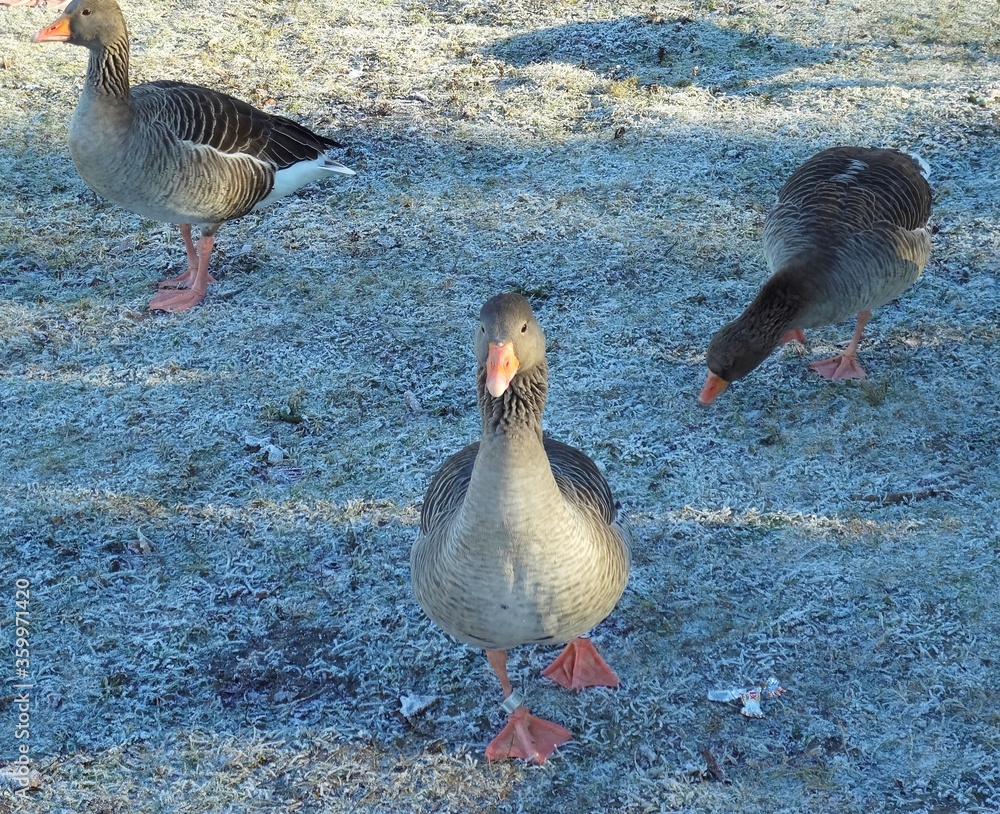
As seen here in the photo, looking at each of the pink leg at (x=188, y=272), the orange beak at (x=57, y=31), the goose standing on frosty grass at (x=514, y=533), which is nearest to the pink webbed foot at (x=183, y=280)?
the pink leg at (x=188, y=272)

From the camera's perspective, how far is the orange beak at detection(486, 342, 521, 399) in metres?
3.03

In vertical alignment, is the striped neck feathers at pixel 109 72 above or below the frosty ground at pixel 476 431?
above

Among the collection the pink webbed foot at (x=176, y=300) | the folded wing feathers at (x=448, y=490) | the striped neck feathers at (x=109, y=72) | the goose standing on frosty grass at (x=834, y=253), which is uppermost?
the striped neck feathers at (x=109, y=72)

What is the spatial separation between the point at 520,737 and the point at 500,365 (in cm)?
190

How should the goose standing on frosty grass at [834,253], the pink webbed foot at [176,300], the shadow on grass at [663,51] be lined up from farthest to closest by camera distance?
the shadow on grass at [663,51]
the pink webbed foot at [176,300]
the goose standing on frosty grass at [834,253]

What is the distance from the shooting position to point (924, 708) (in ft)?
13.9

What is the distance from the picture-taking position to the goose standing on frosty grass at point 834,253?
5551mm

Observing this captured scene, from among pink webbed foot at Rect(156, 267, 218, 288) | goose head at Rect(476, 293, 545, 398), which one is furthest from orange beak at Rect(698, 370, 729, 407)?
pink webbed foot at Rect(156, 267, 218, 288)

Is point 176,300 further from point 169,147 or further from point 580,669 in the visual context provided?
point 580,669

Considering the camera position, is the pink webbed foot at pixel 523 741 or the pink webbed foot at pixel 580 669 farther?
the pink webbed foot at pixel 580 669

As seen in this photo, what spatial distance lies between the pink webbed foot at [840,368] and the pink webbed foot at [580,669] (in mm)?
2825

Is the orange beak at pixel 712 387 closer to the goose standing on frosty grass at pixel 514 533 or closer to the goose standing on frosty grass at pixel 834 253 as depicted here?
the goose standing on frosty grass at pixel 834 253

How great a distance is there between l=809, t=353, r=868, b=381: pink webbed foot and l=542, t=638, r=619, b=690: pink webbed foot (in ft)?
9.27

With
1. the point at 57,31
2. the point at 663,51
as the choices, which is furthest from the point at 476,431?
the point at 663,51
